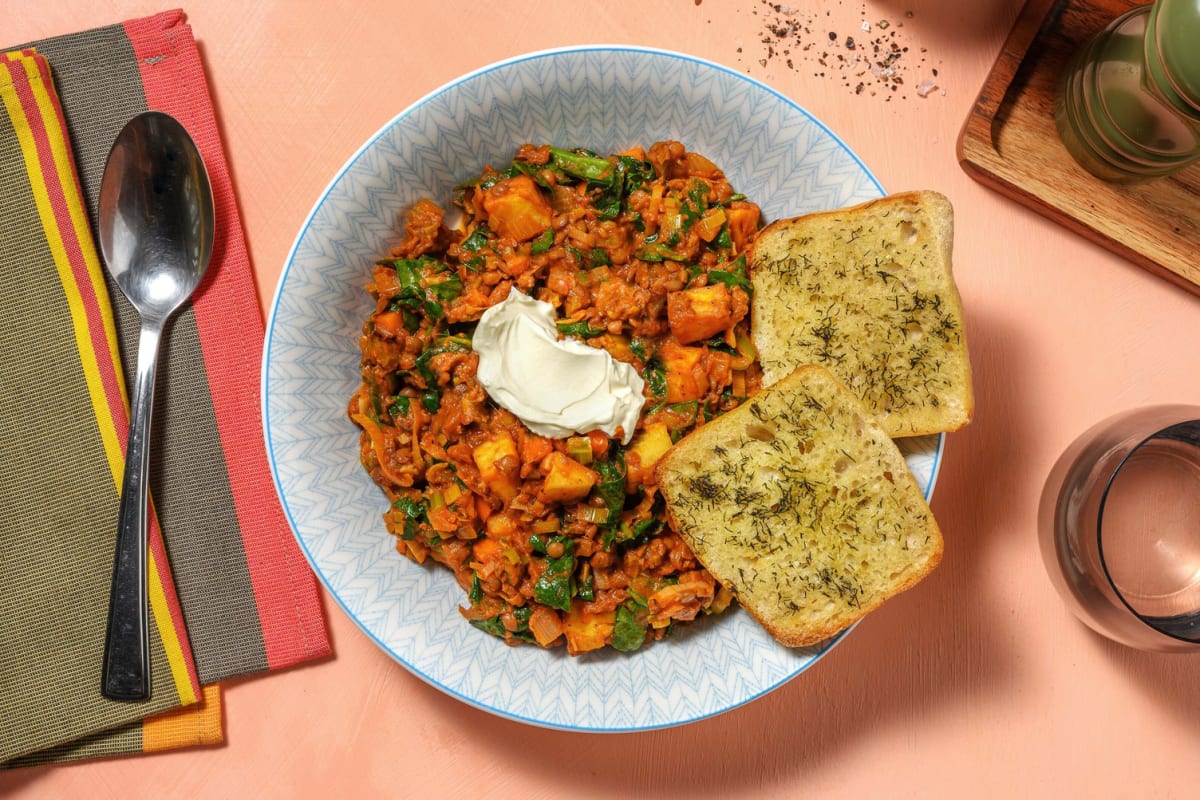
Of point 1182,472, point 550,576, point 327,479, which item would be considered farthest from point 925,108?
point 327,479

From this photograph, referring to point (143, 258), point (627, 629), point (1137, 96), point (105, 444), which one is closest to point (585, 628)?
point (627, 629)

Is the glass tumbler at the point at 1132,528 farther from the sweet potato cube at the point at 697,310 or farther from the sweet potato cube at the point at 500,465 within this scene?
the sweet potato cube at the point at 500,465

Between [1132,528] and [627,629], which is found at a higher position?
[627,629]

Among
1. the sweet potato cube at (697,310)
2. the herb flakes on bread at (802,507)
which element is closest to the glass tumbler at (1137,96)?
the herb flakes on bread at (802,507)

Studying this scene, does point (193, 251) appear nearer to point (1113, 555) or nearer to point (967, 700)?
point (967, 700)

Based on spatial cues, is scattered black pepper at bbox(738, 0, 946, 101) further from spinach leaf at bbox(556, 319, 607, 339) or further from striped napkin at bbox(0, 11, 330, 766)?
striped napkin at bbox(0, 11, 330, 766)

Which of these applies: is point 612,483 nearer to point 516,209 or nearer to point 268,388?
point 516,209
